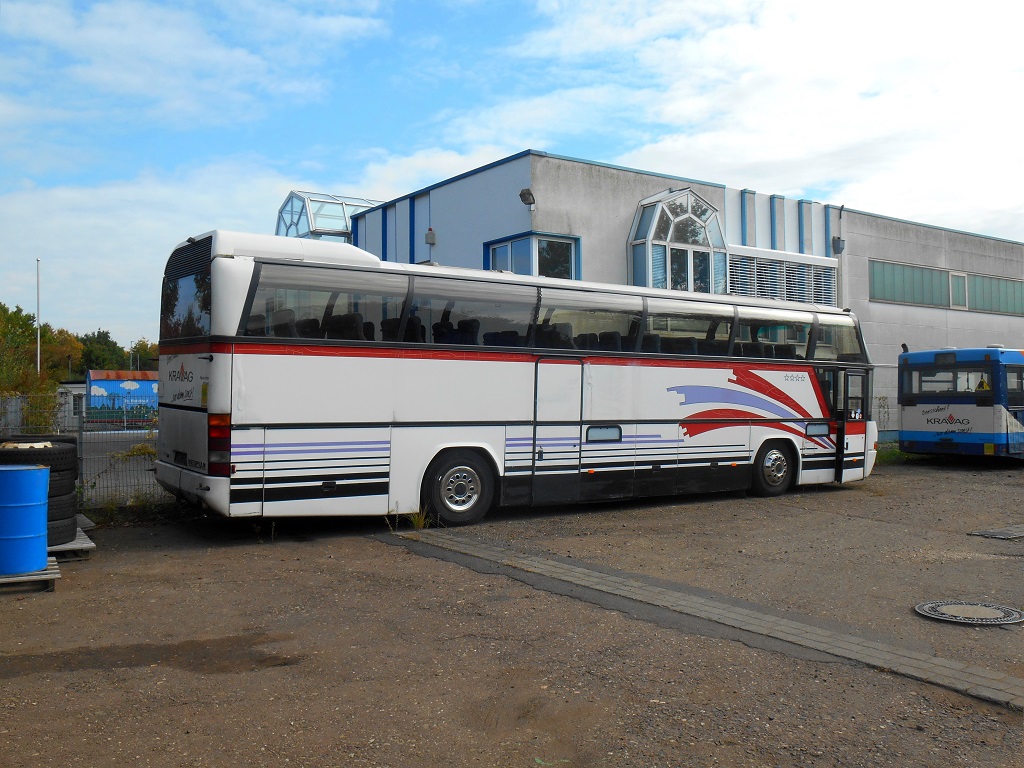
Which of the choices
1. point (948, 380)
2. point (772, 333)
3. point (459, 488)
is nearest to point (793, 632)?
point (459, 488)

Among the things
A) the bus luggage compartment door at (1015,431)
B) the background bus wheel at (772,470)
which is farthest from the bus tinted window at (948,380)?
the background bus wheel at (772,470)

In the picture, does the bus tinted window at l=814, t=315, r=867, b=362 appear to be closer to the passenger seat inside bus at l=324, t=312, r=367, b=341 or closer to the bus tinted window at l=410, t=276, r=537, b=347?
the bus tinted window at l=410, t=276, r=537, b=347

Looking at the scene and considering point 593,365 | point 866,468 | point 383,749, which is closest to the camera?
point 383,749

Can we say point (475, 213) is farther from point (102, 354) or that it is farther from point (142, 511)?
point (102, 354)

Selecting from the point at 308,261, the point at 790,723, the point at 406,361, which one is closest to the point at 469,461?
the point at 406,361

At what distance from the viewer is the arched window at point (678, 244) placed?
23953 mm

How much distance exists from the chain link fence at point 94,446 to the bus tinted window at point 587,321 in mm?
5550

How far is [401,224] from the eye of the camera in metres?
27.6

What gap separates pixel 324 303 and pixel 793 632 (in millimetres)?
6389

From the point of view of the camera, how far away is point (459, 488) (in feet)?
39.2

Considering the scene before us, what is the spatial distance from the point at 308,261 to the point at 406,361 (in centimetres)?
171

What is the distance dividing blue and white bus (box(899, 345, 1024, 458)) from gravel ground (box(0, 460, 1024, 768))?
11887 millimetres

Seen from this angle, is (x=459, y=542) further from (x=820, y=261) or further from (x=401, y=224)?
(x=820, y=261)

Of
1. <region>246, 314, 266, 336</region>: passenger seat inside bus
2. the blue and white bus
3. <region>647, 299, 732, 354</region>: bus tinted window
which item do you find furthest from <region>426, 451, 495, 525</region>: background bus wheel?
the blue and white bus
